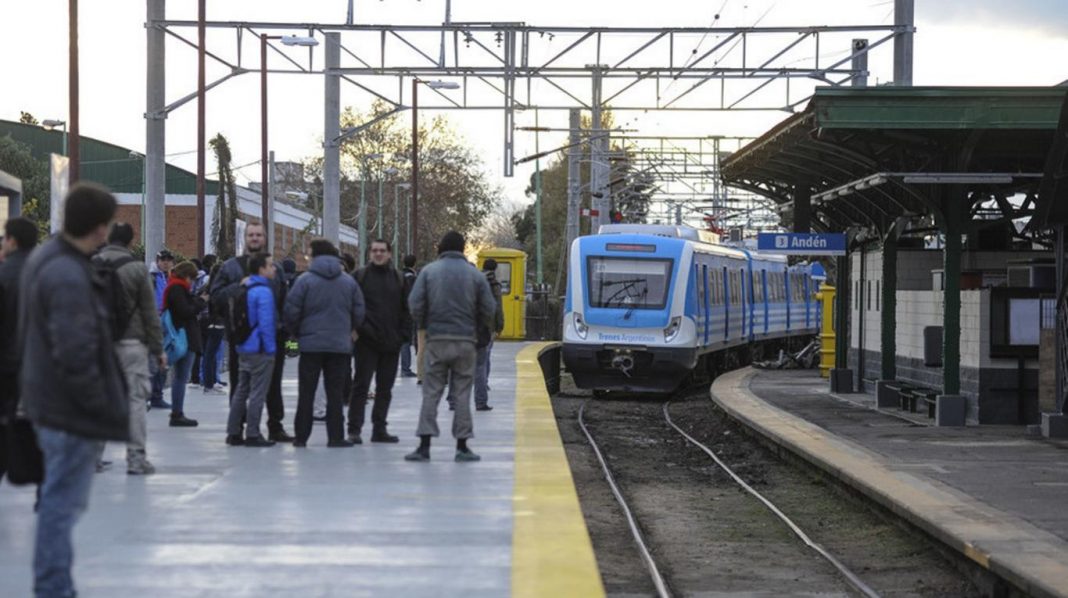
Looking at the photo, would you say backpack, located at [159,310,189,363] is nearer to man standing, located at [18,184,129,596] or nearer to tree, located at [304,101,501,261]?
man standing, located at [18,184,129,596]

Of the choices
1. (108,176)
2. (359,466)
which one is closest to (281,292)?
(359,466)

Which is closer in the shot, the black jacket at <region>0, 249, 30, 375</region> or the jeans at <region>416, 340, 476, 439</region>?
the black jacket at <region>0, 249, 30, 375</region>

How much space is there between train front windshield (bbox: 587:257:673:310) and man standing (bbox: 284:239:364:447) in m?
15.4

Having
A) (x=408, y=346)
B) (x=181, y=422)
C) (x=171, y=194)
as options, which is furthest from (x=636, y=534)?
(x=171, y=194)

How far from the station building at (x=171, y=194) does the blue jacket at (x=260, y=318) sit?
59.0m

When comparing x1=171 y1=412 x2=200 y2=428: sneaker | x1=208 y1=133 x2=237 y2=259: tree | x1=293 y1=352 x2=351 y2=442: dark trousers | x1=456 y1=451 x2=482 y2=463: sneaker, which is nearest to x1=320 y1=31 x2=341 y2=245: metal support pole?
x1=171 y1=412 x2=200 y2=428: sneaker

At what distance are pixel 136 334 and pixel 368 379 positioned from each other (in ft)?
9.81

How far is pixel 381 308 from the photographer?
46.4 ft

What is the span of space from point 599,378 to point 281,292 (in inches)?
614

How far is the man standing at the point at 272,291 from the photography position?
13.7 meters

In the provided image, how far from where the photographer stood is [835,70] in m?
30.5

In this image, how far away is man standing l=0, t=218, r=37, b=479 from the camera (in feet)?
27.7

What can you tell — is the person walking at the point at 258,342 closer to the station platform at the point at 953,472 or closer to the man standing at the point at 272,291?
the man standing at the point at 272,291

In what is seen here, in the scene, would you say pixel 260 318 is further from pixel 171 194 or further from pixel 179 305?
pixel 171 194
